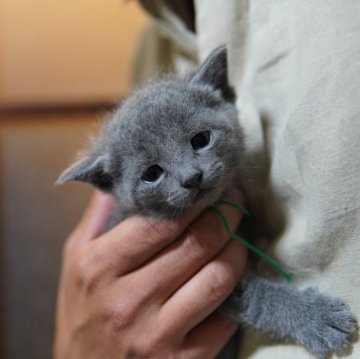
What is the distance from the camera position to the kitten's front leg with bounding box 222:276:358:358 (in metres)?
0.82

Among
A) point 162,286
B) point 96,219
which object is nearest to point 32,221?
point 96,219

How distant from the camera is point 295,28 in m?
0.83

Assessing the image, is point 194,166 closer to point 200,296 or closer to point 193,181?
point 193,181

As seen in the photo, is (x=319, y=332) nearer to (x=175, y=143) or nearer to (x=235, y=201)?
(x=235, y=201)

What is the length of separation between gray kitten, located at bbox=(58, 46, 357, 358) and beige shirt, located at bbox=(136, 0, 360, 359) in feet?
0.12

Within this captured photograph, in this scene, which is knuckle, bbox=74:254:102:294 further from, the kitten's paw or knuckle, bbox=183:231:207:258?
the kitten's paw

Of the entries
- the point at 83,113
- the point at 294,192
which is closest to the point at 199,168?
the point at 294,192

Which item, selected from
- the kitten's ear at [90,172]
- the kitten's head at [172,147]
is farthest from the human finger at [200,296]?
the kitten's ear at [90,172]

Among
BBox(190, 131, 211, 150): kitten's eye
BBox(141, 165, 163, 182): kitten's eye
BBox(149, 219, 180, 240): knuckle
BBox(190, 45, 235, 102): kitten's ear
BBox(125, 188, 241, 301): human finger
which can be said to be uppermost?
BBox(190, 45, 235, 102): kitten's ear

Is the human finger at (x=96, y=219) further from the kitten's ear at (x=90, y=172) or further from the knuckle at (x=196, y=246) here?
the knuckle at (x=196, y=246)

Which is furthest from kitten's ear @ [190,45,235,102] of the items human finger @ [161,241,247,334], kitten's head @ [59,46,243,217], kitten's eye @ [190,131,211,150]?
human finger @ [161,241,247,334]

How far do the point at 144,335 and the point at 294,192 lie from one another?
1.29ft

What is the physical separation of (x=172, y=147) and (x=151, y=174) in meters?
0.07

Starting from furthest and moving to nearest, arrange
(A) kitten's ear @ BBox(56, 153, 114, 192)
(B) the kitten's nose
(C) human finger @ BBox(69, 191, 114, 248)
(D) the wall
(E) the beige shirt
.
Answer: (D) the wall
(C) human finger @ BBox(69, 191, 114, 248)
(A) kitten's ear @ BBox(56, 153, 114, 192)
(B) the kitten's nose
(E) the beige shirt
